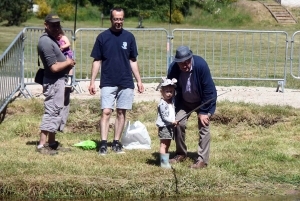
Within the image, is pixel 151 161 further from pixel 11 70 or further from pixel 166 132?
pixel 11 70

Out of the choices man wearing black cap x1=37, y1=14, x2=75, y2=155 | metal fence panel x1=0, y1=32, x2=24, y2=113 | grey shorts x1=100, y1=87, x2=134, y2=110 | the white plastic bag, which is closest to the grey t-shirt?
man wearing black cap x1=37, y1=14, x2=75, y2=155

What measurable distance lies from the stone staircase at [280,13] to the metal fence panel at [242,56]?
5.13 metres

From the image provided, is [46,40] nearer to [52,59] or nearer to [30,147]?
[52,59]

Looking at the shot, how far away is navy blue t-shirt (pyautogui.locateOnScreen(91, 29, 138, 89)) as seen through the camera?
972 centimetres

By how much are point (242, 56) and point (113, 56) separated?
1398cm

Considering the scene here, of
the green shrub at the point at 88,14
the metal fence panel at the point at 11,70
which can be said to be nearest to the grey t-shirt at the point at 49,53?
the metal fence panel at the point at 11,70

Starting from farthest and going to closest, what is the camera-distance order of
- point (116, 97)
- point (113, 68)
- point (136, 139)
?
point (136, 139)
point (116, 97)
point (113, 68)

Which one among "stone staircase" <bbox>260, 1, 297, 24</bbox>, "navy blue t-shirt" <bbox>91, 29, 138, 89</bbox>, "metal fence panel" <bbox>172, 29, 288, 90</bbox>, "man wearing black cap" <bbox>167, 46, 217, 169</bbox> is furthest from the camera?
"stone staircase" <bbox>260, 1, 297, 24</bbox>

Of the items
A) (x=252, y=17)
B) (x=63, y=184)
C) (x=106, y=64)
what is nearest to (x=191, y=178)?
(x=63, y=184)

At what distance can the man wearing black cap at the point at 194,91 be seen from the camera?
873cm

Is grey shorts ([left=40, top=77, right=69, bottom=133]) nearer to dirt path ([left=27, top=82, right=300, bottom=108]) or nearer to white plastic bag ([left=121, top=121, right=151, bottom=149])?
white plastic bag ([left=121, top=121, right=151, bottom=149])

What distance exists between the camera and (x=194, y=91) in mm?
8922

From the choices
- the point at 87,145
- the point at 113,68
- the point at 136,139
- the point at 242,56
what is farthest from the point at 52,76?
the point at 242,56

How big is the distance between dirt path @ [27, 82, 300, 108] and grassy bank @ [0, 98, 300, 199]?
90 centimetres
